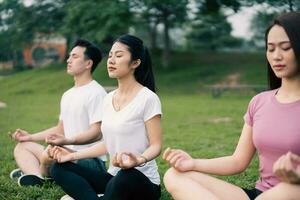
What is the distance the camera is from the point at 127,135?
12.0 ft

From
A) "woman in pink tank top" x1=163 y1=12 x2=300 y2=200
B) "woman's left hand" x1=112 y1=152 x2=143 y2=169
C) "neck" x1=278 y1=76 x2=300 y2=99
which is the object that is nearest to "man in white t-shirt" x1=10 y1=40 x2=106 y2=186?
"woman's left hand" x1=112 y1=152 x2=143 y2=169

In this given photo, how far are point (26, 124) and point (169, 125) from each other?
136 inches

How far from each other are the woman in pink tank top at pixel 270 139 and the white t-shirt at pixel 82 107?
1699 millimetres

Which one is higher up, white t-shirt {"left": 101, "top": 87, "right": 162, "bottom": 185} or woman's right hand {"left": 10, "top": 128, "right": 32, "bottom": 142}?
white t-shirt {"left": 101, "top": 87, "right": 162, "bottom": 185}

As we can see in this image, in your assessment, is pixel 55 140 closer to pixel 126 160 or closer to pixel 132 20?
pixel 126 160

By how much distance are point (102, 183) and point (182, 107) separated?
11607 millimetres

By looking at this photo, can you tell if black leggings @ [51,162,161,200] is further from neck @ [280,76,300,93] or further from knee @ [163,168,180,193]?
neck @ [280,76,300,93]

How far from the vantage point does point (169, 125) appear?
11125 mm

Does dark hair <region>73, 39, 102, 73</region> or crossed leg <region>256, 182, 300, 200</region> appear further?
dark hair <region>73, 39, 102, 73</region>

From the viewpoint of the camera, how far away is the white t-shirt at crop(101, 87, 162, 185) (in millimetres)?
3627

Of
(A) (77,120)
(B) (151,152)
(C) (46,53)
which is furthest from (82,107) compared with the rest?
(C) (46,53)

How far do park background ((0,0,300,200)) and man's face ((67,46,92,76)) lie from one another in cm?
111

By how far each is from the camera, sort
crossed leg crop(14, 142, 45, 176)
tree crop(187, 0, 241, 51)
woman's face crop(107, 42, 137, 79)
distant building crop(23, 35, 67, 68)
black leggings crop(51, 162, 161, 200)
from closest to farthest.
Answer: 1. black leggings crop(51, 162, 161, 200)
2. woman's face crop(107, 42, 137, 79)
3. crossed leg crop(14, 142, 45, 176)
4. tree crop(187, 0, 241, 51)
5. distant building crop(23, 35, 67, 68)

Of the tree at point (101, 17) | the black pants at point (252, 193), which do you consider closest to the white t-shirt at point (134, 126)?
the black pants at point (252, 193)
